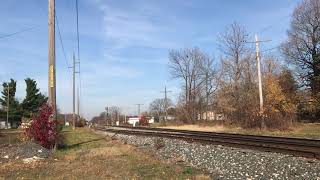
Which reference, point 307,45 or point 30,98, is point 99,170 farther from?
point 30,98

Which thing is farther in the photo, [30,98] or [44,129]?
[30,98]

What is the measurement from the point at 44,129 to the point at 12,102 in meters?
90.5

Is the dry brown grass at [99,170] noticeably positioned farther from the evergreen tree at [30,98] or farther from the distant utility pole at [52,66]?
the evergreen tree at [30,98]

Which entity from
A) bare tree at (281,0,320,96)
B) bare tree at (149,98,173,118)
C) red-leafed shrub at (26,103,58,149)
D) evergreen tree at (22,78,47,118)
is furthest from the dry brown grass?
bare tree at (149,98,173,118)

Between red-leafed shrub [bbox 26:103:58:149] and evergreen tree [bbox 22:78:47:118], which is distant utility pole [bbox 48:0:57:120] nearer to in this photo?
red-leafed shrub [bbox 26:103:58:149]

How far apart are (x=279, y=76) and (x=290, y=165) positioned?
62042mm

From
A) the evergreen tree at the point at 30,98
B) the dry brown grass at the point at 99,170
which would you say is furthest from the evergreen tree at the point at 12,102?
the dry brown grass at the point at 99,170

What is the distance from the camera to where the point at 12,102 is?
350ft

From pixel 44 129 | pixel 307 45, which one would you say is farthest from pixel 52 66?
pixel 307 45

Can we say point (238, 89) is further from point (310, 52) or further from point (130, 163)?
point (130, 163)

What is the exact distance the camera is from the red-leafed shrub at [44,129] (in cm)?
2105

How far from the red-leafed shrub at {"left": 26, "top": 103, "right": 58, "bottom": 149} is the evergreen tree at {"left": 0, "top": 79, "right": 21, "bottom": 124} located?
84394 mm

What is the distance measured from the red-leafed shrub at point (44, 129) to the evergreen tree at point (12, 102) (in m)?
84.4

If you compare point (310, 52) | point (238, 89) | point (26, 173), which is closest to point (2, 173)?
point (26, 173)
